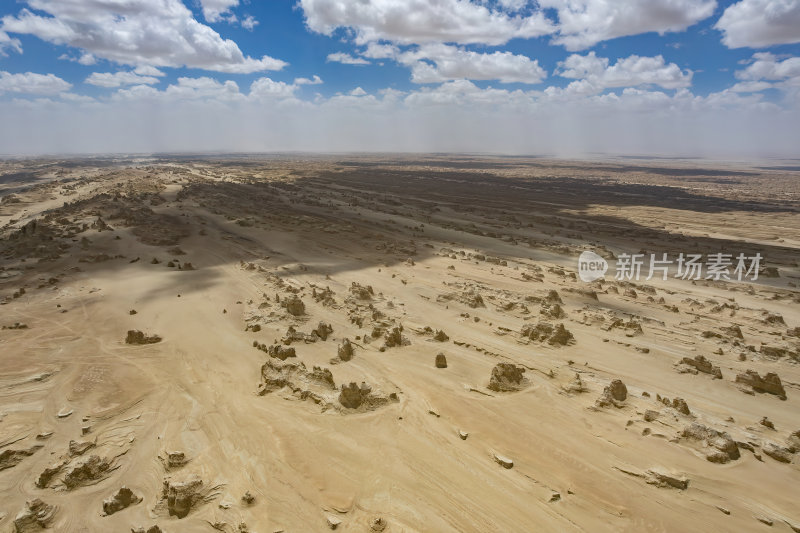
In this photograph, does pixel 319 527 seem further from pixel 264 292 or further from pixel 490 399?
pixel 264 292

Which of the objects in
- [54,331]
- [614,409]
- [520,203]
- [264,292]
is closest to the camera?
[614,409]

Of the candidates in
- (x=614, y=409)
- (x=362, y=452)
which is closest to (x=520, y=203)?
(x=614, y=409)

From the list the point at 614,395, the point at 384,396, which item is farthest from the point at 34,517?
the point at 614,395

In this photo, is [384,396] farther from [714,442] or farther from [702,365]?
[702,365]
